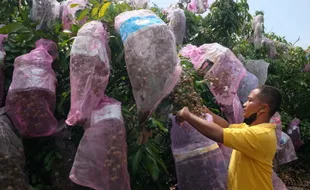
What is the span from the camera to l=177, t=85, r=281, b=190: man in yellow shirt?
1.78 metres

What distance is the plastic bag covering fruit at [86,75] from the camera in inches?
60.3

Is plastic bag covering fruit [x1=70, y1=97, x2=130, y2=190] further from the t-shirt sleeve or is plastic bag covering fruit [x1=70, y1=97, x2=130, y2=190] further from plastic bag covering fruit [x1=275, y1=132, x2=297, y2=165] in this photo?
plastic bag covering fruit [x1=275, y1=132, x2=297, y2=165]

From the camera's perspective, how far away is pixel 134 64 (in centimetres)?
153

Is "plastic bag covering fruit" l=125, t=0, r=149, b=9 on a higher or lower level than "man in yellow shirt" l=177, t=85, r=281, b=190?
higher

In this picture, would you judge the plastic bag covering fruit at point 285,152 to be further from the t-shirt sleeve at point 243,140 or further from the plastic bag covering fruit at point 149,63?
the plastic bag covering fruit at point 149,63

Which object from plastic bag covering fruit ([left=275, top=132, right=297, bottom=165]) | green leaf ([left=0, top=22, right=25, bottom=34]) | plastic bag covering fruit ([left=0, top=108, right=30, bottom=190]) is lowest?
plastic bag covering fruit ([left=275, top=132, right=297, bottom=165])

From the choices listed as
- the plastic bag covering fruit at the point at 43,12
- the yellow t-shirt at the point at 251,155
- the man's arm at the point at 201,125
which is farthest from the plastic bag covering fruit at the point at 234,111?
the plastic bag covering fruit at the point at 43,12

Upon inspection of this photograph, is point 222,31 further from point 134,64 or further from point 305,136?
point 134,64

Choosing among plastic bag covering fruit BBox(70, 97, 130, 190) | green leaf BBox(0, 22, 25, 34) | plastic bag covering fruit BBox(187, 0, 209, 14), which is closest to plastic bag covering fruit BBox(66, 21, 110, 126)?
plastic bag covering fruit BBox(70, 97, 130, 190)

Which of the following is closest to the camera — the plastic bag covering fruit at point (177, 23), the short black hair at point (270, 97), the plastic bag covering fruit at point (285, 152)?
the short black hair at point (270, 97)

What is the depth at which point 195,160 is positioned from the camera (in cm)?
181

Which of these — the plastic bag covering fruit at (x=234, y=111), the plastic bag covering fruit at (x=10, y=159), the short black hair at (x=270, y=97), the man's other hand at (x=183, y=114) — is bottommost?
the plastic bag covering fruit at (x=10, y=159)

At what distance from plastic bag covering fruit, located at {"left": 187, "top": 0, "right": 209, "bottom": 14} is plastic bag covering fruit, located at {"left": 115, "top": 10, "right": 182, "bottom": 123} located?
12.3 ft

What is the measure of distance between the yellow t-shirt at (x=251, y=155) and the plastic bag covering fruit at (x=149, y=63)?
47 centimetres
